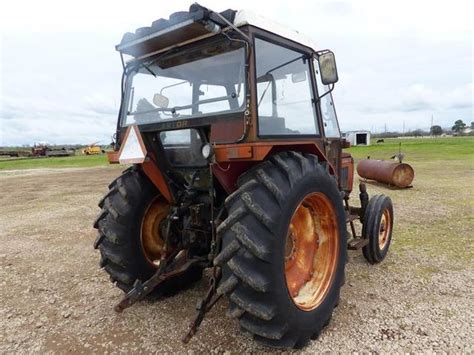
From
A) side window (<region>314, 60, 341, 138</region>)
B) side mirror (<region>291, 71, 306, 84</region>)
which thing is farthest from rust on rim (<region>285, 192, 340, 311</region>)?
side mirror (<region>291, 71, 306, 84</region>)

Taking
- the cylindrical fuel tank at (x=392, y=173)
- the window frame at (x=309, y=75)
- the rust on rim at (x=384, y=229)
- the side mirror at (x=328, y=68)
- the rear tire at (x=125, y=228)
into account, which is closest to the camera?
the window frame at (x=309, y=75)

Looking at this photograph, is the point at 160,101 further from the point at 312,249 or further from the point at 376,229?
the point at 376,229

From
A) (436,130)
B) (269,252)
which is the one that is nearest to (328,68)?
(269,252)

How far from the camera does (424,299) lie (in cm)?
355

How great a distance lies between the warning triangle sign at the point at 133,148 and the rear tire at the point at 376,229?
284cm

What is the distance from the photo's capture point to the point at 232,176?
294 centimetres

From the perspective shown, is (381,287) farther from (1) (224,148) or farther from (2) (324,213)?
(1) (224,148)

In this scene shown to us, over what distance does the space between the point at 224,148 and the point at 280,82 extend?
3.45ft

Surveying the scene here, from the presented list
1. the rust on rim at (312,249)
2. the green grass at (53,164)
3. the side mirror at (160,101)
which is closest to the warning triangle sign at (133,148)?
the side mirror at (160,101)

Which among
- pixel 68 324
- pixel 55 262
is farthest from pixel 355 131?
pixel 55 262

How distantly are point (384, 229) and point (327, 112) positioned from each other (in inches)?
72.4

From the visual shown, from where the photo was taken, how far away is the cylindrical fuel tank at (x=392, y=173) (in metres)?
10.2

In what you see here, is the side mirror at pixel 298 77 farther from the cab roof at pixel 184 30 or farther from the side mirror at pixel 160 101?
the side mirror at pixel 160 101

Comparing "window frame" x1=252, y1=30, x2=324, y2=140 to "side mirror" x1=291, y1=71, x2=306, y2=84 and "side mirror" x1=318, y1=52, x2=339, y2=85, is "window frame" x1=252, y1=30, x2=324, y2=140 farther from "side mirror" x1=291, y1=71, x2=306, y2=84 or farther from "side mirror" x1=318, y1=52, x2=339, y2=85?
"side mirror" x1=318, y1=52, x2=339, y2=85
